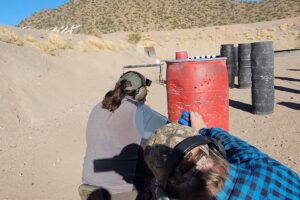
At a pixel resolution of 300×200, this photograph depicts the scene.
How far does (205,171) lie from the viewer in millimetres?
1218

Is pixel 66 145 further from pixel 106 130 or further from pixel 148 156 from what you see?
pixel 148 156

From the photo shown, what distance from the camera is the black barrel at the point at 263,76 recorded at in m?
7.38

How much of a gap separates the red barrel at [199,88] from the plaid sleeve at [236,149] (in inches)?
88.5

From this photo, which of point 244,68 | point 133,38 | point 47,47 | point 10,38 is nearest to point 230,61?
point 244,68

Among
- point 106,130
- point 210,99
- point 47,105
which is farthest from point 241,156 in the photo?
point 47,105

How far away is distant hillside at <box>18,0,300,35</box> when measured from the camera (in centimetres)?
5366

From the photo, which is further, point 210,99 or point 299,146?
point 299,146

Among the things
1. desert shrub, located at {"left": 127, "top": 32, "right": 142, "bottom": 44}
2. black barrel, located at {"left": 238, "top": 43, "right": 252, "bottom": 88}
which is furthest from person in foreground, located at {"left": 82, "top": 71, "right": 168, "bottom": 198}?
desert shrub, located at {"left": 127, "top": 32, "right": 142, "bottom": 44}

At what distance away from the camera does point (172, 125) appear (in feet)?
4.44

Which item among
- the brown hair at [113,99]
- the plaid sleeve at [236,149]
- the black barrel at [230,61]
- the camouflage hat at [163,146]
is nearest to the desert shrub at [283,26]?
the black barrel at [230,61]

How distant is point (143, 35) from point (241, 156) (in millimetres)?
33006

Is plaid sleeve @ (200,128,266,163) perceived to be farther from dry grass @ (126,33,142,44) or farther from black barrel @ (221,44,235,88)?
dry grass @ (126,33,142,44)

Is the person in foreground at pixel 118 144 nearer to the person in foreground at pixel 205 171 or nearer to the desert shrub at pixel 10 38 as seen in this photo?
the person in foreground at pixel 205 171

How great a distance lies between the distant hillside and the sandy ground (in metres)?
37.7
